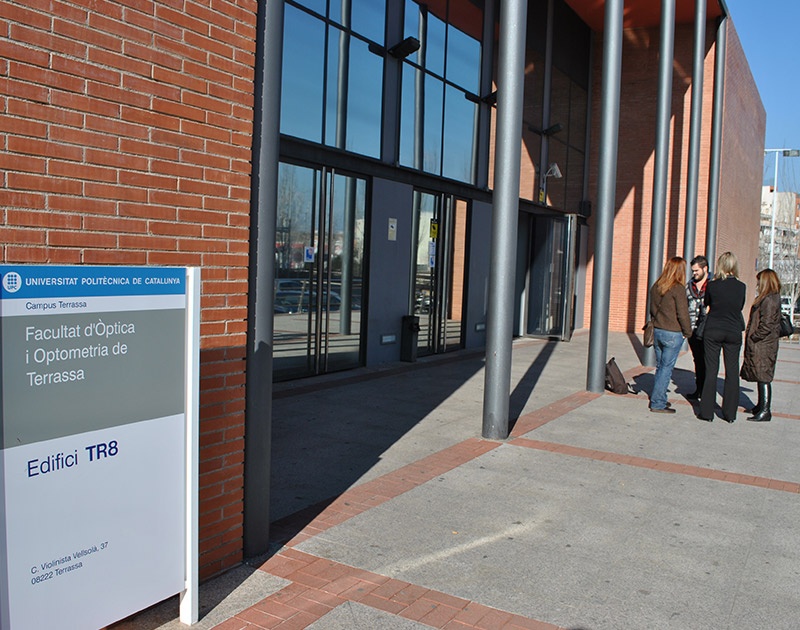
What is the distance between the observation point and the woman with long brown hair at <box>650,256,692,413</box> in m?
8.99

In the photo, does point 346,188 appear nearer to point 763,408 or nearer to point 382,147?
point 382,147

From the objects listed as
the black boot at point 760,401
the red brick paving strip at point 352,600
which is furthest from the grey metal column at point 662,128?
the red brick paving strip at point 352,600

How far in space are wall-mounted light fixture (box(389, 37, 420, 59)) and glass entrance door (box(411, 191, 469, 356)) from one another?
7.73 feet

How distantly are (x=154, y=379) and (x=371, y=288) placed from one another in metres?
8.91

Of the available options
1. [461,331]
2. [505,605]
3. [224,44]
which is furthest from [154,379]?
[461,331]

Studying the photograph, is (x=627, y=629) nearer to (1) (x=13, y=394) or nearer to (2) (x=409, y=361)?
(1) (x=13, y=394)

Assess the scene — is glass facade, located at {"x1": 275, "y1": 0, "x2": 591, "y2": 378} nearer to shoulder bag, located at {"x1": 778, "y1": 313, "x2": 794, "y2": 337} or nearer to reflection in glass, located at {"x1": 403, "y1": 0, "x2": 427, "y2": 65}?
reflection in glass, located at {"x1": 403, "y1": 0, "x2": 427, "y2": 65}

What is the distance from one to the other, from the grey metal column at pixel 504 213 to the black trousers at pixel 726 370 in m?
2.71

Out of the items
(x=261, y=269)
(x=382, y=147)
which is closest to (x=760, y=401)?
(x=382, y=147)

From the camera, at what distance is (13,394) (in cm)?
276

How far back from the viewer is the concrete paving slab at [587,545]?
4.02 metres

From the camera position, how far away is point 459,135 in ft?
→ 48.6

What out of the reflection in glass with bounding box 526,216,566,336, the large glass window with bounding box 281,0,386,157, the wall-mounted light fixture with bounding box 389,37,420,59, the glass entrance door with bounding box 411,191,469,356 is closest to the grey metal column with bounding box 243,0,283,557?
the large glass window with bounding box 281,0,386,157

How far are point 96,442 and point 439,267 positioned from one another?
1151cm
